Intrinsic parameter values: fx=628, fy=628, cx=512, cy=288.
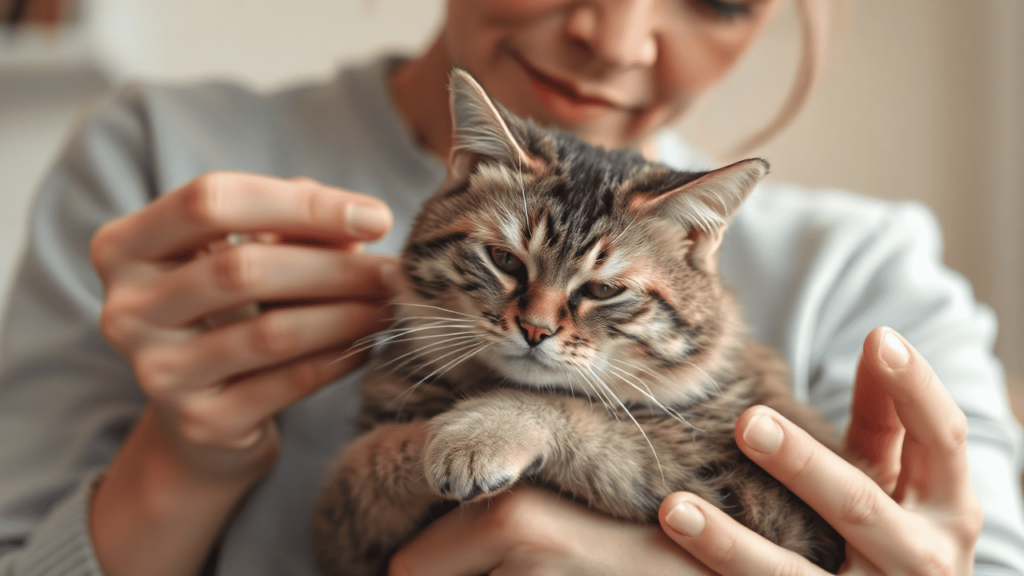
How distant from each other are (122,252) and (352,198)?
0.34 metres

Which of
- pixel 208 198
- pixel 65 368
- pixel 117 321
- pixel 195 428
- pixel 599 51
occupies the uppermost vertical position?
pixel 599 51

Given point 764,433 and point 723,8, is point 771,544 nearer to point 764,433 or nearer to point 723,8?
point 764,433

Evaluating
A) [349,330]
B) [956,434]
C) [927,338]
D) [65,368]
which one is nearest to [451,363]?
[349,330]

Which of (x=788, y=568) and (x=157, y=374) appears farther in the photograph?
(x=157, y=374)

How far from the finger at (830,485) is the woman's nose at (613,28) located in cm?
58

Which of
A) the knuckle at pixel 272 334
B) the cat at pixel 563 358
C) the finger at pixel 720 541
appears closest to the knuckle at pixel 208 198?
the knuckle at pixel 272 334

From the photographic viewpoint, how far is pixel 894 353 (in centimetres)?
72

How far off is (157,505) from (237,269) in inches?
15.6

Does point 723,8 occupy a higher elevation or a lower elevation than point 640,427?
higher

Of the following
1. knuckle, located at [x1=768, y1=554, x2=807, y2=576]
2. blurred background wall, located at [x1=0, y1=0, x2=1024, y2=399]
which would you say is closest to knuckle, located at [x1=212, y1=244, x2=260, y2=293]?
knuckle, located at [x1=768, y1=554, x2=807, y2=576]

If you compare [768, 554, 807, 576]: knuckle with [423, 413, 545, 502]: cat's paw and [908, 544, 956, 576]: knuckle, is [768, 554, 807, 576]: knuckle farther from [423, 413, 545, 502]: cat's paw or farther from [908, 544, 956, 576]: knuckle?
[423, 413, 545, 502]: cat's paw

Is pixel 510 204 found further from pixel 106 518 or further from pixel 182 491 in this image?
pixel 106 518

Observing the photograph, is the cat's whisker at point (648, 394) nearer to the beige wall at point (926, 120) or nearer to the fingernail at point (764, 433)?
the fingernail at point (764, 433)

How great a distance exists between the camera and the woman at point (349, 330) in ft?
2.46
